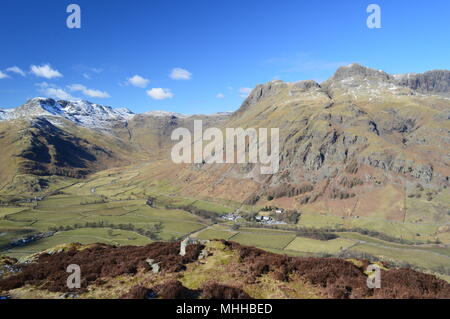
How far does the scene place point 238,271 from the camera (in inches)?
824

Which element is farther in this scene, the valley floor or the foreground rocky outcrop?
the valley floor

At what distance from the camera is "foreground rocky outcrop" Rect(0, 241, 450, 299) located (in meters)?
16.9

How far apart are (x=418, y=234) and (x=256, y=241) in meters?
82.2

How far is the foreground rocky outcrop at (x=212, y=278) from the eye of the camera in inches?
667

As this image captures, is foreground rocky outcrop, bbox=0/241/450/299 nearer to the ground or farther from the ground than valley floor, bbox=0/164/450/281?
farther from the ground
